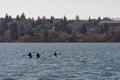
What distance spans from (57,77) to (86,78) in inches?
187

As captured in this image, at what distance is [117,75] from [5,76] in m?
17.6

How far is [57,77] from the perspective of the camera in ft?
229

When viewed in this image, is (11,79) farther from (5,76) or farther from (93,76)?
(93,76)

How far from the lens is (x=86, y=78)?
67938 millimetres

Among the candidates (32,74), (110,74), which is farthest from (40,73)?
(110,74)

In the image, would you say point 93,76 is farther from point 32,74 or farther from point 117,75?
point 32,74

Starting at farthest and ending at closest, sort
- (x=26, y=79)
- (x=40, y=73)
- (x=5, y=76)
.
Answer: (x=40, y=73) < (x=5, y=76) < (x=26, y=79)

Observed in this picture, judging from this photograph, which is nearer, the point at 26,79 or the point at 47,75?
the point at 26,79

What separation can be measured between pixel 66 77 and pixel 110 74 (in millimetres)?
8494

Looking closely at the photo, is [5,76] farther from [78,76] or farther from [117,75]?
[117,75]

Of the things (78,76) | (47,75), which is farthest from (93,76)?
(47,75)

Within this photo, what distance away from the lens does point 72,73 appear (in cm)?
7600

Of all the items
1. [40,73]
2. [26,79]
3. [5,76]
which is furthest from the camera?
[40,73]

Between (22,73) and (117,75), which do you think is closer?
(117,75)
